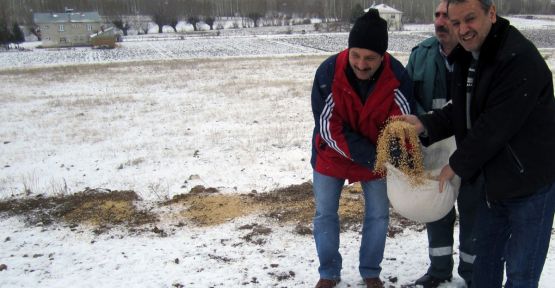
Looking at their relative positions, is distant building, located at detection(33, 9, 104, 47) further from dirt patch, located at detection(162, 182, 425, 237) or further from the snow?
dirt patch, located at detection(162, 182, 425, 237)

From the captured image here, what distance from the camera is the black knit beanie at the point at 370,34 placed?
2766 mm

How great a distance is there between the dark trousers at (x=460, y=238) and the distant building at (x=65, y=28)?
200 feet

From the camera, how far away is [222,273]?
3.82 metres

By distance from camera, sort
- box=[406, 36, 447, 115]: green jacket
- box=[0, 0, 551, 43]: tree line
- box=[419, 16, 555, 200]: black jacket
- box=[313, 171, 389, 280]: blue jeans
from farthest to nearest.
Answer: box=[0, 0, 551, 43]: tree line → box=[313, 171, 389, 280]: blue jeans → box=[406, 36, 447, 115]: green jacket → box=[419, 16, 555, 200]: black jacket

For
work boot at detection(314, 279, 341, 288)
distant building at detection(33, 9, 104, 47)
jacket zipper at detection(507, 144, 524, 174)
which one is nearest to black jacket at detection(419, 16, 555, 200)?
jacket zipper at detection(507, 144, 524, 174)

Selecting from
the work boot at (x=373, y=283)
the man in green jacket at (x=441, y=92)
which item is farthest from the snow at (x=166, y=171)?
the man in green jacket at (x=441, y=92)

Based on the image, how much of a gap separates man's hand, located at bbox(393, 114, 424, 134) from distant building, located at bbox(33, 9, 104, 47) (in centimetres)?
6098

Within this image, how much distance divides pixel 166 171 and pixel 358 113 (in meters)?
4.44

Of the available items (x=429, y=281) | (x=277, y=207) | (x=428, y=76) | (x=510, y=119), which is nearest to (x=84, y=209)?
(x=277, y=207)

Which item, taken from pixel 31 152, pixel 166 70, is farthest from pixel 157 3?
pixel 31 152

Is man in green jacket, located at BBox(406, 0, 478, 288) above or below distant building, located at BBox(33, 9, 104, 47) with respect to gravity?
below

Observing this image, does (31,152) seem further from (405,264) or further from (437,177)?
(437,177)

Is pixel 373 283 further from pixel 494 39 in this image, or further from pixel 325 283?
pixel 494 39

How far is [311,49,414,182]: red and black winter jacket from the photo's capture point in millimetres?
2922
